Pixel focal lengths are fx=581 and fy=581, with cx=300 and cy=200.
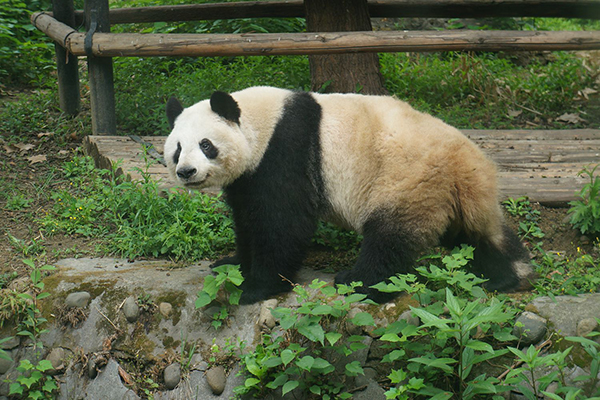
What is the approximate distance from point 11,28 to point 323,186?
282 inches

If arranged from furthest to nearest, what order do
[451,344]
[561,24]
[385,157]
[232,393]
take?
[561,24] < [385,157] < [232,393] < [451,344]

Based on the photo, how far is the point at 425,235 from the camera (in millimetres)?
3840

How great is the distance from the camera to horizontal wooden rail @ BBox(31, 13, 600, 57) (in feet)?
18.2

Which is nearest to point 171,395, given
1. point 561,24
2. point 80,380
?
point 80,380

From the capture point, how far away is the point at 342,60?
21.9 ft

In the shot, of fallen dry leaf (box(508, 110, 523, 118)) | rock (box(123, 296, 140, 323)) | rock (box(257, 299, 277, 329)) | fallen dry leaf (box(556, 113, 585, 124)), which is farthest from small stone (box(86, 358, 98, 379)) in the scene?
fallen dry leaf (box(556, 113, 585, 124))

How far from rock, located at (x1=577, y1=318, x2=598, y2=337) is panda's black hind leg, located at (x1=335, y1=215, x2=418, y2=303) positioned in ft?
3.49

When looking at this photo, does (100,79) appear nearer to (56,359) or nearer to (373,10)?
(56,359)

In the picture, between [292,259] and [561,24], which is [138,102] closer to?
[292,259]

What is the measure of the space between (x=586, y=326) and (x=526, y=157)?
2.89m

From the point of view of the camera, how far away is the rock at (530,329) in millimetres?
3363

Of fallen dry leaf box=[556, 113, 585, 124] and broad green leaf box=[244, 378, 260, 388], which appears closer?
broad green leaf box=[244, 378, 260, 388]

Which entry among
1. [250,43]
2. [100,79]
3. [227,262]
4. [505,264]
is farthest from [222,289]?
[100,79]

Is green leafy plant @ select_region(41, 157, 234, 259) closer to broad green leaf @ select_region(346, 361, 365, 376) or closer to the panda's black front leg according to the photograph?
the panda's black front leg
